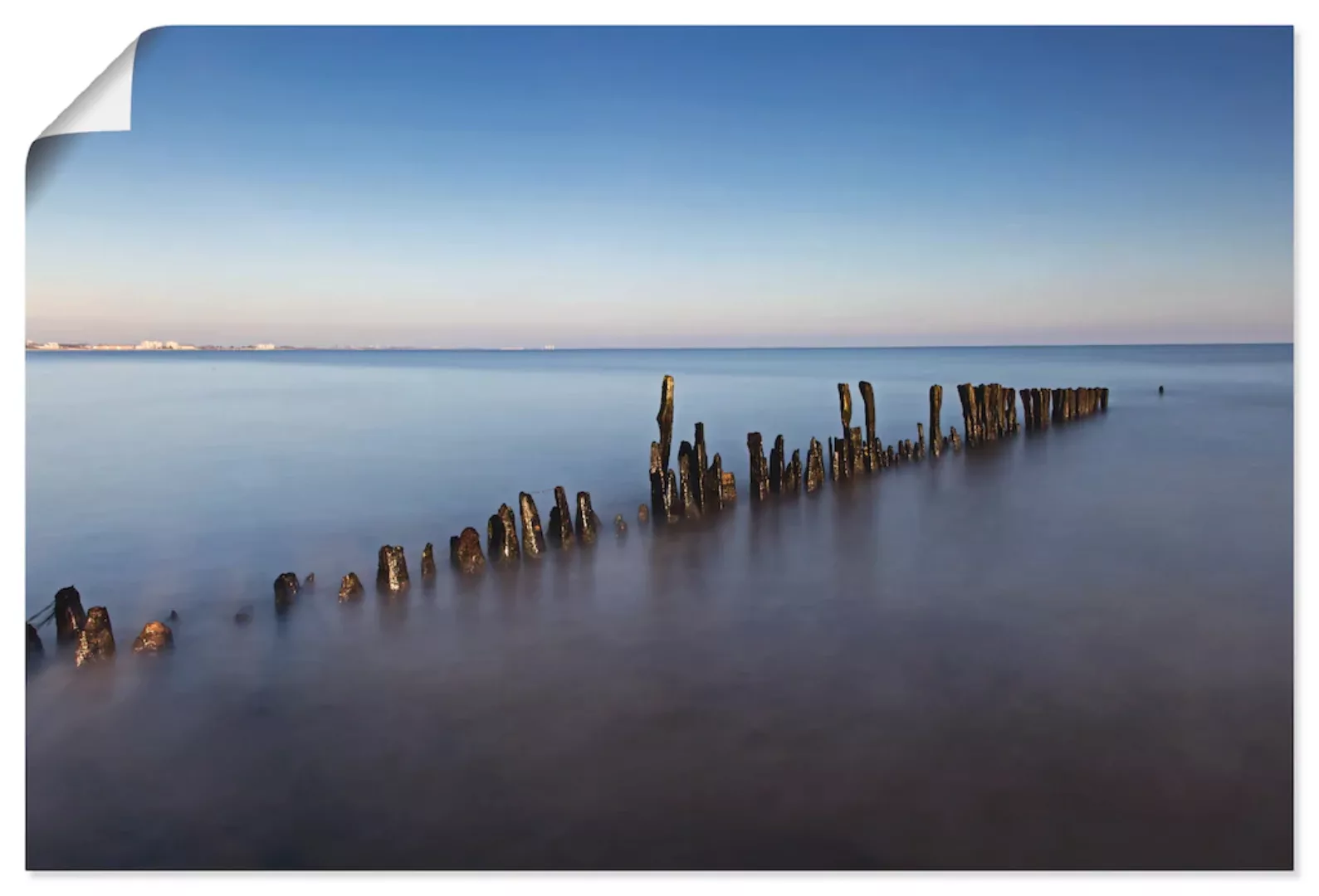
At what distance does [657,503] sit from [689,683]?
2540mm

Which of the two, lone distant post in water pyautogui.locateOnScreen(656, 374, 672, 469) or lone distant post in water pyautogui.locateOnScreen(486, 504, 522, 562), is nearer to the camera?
lone distant post in water pyautogui.locateOnScreen(486, 504, 522, 562)

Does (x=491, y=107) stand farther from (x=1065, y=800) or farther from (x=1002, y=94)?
(x=1065, y=800)

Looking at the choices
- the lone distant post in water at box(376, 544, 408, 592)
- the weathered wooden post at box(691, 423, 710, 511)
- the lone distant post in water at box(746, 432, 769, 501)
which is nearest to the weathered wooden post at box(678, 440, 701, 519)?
the weathered wooden post at box(691, 423, 710, 511)

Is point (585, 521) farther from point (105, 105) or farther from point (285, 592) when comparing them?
point (105, 105)

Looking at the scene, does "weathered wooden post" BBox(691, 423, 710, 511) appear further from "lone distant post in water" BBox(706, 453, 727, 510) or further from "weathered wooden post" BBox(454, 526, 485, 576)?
"weathered wooden post" BBox(454, 526, 485, 576)

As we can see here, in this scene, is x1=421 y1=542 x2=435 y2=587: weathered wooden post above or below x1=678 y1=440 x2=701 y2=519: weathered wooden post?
below

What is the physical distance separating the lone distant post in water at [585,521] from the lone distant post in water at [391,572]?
1312mm

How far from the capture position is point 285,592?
181 inches

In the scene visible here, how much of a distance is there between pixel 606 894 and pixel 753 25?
11.2 feet

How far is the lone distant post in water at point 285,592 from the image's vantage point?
454 cm

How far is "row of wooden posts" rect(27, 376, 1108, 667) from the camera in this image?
393 cm

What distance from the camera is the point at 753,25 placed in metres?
3.54

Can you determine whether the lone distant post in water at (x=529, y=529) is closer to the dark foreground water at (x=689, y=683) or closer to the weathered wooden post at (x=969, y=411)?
the dark foreground water at (x=689, y=683)

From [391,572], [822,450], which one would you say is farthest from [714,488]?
[391,572]
